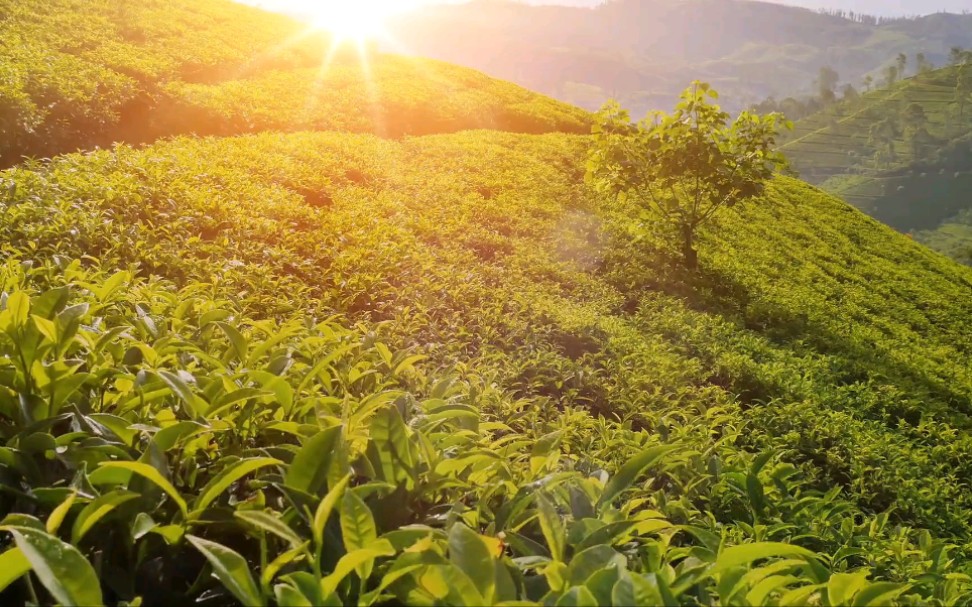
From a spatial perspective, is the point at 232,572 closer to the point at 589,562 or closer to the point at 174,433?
the point at 174,433

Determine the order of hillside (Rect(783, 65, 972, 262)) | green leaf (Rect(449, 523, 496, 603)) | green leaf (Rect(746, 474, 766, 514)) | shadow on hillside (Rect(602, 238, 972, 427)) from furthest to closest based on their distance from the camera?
hillside (Rect(783, 65, 972, 262)) → shadow on hillside (Rect(602, 238, 972, 427)) → green leaf (Rect(746, 474, 766, 514)) → green leaf (Rect(449, 523, 496, 603))

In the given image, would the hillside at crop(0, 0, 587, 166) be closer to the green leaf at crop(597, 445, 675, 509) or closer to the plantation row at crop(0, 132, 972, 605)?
the plantation row at crop(0, 132, 972, 605)

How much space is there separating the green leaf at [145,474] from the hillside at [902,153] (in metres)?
108

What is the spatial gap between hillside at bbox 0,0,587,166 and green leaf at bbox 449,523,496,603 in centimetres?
838

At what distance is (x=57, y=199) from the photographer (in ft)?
15.3

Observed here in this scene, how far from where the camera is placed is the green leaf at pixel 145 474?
111 cm

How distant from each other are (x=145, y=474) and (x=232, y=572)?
0.80 ft

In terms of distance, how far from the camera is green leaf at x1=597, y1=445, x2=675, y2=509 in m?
1.51

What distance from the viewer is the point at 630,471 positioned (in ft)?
5.04

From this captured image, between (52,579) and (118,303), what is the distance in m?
1.87

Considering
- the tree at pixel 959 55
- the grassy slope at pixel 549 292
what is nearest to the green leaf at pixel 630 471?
the grassy slope at pixel 549 292

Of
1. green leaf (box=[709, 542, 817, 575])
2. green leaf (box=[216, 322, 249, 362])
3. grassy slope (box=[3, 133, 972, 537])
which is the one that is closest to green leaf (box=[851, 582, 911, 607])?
green leaf (box=[709, 542, 817, 575])

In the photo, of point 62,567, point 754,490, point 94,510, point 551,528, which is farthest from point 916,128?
point 62,567

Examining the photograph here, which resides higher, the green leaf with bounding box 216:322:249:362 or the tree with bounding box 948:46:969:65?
the tree with bounding box 948:46:969:65
